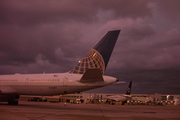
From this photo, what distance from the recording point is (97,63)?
71.5 ft

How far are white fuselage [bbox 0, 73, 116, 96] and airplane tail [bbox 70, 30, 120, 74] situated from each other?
58.3 inches

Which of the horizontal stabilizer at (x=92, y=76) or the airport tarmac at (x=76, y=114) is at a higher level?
the horizontal stabilizer at (x=92, y=76)

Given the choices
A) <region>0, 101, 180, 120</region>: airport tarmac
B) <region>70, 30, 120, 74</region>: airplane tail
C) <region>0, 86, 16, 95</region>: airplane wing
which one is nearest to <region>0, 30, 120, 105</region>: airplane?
<region>70, 30, 120, 74</region>: airplane tail

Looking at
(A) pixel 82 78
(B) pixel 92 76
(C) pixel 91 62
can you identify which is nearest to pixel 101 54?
(C) pixel 91 62

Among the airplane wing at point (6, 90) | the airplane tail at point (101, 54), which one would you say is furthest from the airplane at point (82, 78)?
the airplane wing at point (6, 90)

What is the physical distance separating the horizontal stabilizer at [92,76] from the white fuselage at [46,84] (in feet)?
1.51

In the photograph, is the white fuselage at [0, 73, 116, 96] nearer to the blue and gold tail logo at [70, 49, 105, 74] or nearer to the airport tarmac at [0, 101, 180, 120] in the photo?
the blue and gold tail logo at [70, 49, 105, 74]

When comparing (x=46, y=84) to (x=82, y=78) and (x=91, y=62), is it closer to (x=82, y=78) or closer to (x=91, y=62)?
(x=82, y=78)

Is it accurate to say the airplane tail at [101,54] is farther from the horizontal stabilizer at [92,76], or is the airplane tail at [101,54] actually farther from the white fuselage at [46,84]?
the horizontal stabilizer at [92,76]

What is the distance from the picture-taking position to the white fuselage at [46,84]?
2116 centimetres

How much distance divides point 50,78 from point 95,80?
632cm

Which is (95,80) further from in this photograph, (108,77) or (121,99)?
(121,99)

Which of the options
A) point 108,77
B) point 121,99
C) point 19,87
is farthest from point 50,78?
point 121,99

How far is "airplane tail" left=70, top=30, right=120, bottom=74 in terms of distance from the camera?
21875mm
